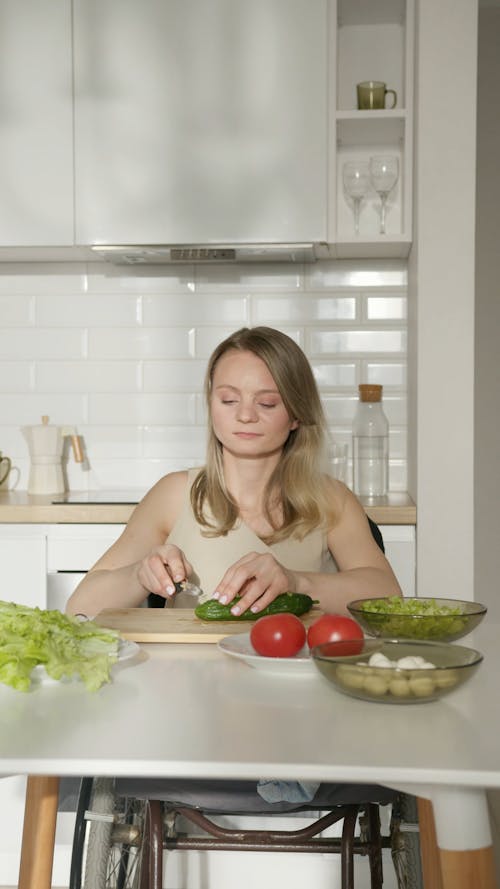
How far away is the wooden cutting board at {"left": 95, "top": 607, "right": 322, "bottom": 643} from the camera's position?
5.25 ft

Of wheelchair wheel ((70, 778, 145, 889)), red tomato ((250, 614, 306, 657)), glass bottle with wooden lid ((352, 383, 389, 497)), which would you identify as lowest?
wheelchair wheel ((70, 778, 145, 889))

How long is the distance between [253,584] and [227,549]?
20.0 inches

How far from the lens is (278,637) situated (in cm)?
141

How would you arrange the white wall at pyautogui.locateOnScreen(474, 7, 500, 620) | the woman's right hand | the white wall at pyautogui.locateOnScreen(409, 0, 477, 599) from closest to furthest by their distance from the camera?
the woman's right hand
the white wall at pyautogui.locateOnScreen(409, 0, 477, 599)
the white wall at pyautogui.locateOnScreen(474, 7, 500, 620)

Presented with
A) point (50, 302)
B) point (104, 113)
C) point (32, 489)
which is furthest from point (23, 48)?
point (32, 489)

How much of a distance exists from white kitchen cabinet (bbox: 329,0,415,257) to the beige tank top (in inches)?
53.6

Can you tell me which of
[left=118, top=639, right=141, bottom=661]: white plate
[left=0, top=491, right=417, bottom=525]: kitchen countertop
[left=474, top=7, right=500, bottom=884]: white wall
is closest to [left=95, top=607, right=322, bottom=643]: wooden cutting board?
[left=118, top=639, right=141, bottom=661]: white plate

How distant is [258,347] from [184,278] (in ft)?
5.00

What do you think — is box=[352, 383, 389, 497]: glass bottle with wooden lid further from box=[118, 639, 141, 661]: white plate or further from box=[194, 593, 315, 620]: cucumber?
box=[118, 639, 141, 661]: white plate

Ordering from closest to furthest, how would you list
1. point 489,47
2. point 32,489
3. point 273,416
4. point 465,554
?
1. point 273,416
2. point 465,554
3. point 32,489
4. point 489,47

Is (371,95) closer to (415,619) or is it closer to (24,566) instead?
(24,566)

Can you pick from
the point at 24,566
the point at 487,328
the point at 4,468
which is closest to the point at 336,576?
the point at 24,566

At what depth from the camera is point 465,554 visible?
302 centimetres

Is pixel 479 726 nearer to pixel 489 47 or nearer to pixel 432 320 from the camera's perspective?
pixel 432 320
